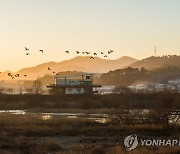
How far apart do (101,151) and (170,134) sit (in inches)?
450

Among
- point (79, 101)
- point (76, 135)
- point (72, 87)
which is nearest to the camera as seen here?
point (76, 135)

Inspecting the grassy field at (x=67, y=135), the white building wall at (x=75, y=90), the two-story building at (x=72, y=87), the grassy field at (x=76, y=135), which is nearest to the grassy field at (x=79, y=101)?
the white building wall at (x=75, y=90)

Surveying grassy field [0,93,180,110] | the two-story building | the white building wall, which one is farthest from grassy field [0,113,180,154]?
the two-story building

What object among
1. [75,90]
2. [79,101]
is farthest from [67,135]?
[75,90]

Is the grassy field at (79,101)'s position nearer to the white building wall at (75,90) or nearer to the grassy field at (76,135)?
the white building wall at (75,90)

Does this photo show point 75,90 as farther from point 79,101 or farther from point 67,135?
point 67,135

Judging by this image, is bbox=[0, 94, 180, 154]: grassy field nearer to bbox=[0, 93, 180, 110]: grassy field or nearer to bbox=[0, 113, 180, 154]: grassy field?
bbox=[0, 113, 180, 154]: grassy field

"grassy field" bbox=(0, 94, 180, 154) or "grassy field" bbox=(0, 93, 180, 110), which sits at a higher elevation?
"grassy field" bbox=(0, 93, 180, 110)

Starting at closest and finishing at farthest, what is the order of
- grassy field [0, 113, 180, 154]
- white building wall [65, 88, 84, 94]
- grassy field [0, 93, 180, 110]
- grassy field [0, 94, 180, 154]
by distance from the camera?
grassy field [0, 94, 180, 154] → grassy field [0, 113, 180, 154] → grassy field [0, 93, 180, 110] → white building wall [65, 88, 84, 94]

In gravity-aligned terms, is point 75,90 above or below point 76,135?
above

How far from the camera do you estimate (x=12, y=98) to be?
8412 centimetres

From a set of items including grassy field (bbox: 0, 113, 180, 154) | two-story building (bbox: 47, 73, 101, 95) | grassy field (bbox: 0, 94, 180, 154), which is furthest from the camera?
two-story building (bbox: 47, 73, 101, 95)

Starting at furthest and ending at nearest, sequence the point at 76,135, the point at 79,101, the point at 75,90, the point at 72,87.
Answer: the point at 72,87
the point at 75,90
the point at 79,101
the point at 76,135

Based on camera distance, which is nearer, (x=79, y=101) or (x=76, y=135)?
(x=76, y=135)
